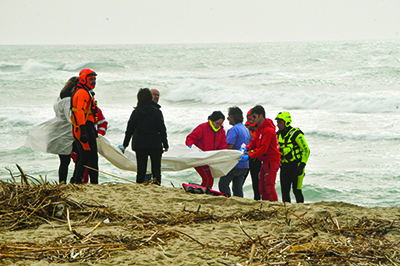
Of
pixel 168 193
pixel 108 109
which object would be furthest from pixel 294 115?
pixel 168 193

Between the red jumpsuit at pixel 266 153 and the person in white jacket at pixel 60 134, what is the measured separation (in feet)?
8.83

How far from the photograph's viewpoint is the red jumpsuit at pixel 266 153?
6.20 meters

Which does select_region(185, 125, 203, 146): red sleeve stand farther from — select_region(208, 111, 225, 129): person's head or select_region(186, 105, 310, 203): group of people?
select_region(208, 111, 225, 129): person's head

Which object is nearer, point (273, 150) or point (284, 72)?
point (273, 150)

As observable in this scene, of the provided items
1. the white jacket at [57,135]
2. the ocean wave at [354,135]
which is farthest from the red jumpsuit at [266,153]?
the ocean wave at [354,135]

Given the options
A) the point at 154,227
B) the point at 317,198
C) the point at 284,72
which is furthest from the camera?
the point at 284,72

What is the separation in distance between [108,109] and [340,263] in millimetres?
19492

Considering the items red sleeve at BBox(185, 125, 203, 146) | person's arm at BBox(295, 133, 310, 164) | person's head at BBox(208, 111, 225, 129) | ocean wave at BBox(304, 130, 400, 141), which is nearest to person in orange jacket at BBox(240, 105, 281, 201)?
person's arm at BBox(295, 133, 310, 164)

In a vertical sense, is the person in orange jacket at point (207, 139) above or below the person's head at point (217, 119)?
below

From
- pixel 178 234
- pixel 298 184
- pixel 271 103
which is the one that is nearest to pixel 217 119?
pixel 298 184

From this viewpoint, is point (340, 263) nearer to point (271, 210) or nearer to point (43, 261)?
point (271, 210)

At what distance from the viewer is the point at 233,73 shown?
1388 inches

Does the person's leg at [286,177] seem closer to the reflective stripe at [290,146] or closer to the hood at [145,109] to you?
the reflective stripe at [290,146]

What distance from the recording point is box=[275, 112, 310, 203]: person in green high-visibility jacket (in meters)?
6.35
